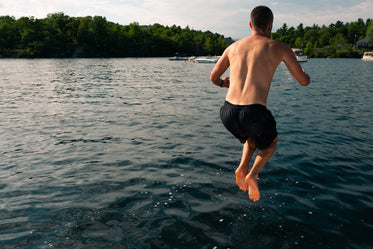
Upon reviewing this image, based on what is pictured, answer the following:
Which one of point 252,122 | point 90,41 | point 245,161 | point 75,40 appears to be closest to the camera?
point 252,122

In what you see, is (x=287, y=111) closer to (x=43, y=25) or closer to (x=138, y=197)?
(x=138, y=197)

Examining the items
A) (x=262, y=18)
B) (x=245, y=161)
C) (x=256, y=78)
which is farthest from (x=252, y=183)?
(x=262, y=18)

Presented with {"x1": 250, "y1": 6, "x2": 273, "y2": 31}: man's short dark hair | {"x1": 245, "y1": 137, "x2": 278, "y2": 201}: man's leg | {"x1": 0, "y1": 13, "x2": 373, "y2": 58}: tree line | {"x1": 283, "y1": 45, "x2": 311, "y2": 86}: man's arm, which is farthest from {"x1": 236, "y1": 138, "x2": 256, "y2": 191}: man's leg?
{"x1": 0, "y1": 13, "x2": 373, "y2": 58}: tree line

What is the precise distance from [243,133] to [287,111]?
13438 mm

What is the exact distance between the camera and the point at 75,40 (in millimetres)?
155375

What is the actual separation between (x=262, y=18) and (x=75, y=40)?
172 metres

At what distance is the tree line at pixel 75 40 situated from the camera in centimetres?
13075

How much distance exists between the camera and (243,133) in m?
3.69

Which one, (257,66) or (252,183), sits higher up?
(257,66)

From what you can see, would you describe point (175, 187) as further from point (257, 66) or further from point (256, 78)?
point (257, 66)

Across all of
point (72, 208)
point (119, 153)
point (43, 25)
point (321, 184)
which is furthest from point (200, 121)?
point (43, 25)

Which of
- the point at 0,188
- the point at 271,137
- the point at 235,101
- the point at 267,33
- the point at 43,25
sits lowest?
the point at 0,188

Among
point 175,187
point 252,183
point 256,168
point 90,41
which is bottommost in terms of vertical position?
point 175,187

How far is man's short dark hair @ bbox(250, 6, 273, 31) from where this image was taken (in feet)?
12.0
